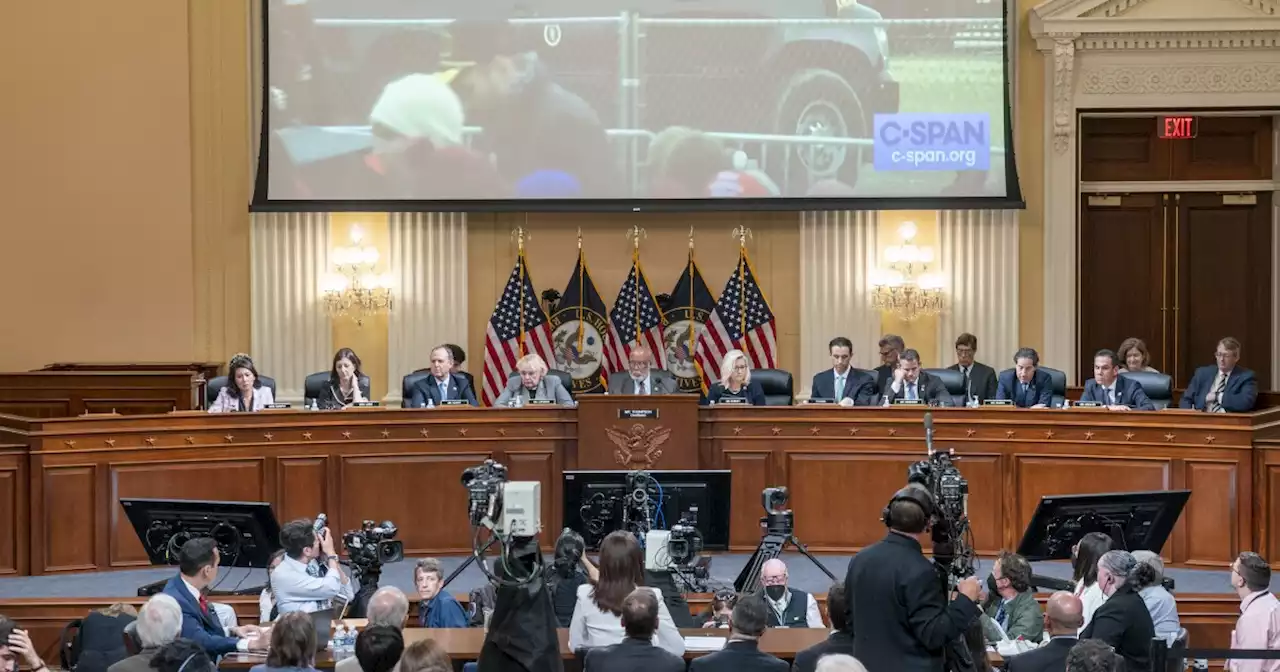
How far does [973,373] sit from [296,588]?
21.3ft

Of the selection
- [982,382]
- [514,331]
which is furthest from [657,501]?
[514,331]

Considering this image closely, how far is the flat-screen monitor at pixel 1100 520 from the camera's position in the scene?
29.1ft

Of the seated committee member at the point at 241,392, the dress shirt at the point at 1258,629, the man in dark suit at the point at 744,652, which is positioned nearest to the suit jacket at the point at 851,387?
the seated committee member at the point at 241,392

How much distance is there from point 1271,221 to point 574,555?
1051cm

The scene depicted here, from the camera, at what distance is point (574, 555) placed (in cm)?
692

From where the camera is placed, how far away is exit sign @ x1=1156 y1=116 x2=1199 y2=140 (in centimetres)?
1493

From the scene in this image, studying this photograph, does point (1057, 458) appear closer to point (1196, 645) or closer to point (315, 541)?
point (1196, 645)

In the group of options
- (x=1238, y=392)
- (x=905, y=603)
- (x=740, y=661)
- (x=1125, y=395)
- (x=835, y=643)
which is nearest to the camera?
(x=905, y=603)

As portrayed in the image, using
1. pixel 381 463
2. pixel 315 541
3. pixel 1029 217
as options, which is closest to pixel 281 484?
pixel 381 463

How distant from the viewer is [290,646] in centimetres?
601

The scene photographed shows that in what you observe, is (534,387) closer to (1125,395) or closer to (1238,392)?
(1125,395)

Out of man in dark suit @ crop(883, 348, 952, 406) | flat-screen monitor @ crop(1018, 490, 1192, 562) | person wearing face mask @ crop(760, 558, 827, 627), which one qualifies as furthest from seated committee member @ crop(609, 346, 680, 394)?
person wearing face mask @ crop(760, 558, 827, 627)

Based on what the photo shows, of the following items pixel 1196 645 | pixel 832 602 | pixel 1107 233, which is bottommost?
pixel 1196 645

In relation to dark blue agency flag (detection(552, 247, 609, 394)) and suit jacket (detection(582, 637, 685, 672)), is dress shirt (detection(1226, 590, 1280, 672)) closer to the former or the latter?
suit jacket (detection(582, 637, 685, 672))
